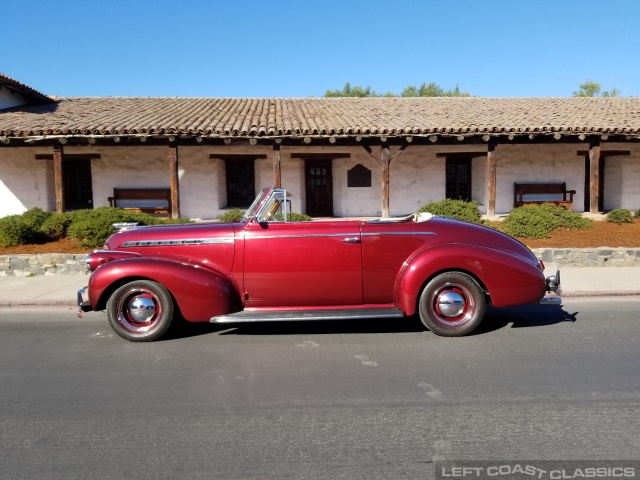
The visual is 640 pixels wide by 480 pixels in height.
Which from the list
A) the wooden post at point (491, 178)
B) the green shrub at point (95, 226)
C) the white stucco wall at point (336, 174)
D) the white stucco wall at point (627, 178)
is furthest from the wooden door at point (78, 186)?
the white stucco wall at point (627, 178)

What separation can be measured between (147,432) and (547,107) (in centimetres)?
1849

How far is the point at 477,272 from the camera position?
4.96 metres

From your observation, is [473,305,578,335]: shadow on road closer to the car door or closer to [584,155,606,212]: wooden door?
the car door

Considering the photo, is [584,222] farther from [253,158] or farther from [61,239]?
[61,239]

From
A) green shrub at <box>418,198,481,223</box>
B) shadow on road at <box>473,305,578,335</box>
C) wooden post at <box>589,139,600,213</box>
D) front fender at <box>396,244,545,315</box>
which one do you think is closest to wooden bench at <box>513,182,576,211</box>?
wooden post at <box>589,139,600,213</box>

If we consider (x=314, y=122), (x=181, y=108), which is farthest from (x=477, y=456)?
(x=181, y=108)

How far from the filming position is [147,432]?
121 inches

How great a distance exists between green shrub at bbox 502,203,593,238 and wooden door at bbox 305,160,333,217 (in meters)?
6.57

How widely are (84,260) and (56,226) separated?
2183 mm

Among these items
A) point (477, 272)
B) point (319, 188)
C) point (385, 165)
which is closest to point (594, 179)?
point (385, 165)

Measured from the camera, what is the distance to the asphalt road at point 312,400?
8.98ft

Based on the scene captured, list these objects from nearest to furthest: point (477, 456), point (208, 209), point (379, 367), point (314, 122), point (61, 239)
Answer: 1. point (477, 456)
2. point (379, 367)
3. point (61, 239)
4. point (314, 122)
5. point (208, 209)

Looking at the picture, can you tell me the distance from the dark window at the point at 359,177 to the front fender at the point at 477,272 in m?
11.4

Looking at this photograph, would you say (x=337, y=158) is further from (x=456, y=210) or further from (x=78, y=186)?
(x=78, y=186)
